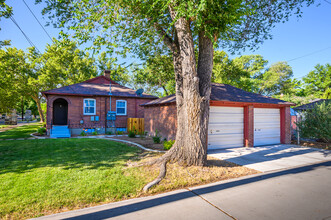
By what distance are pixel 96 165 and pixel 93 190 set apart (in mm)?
1913

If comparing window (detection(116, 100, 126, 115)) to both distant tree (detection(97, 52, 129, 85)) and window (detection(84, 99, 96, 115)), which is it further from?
distant tree (detection(97, 52, 129, 85))

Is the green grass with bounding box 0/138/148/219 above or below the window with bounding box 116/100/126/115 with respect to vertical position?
below

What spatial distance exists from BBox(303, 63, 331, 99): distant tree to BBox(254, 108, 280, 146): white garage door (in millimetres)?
29324

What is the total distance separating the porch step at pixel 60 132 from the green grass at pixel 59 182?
650 centimetres

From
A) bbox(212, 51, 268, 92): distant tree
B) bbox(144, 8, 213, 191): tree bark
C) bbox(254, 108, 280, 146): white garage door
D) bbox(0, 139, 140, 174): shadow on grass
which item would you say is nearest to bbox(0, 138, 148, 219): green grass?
bbox(0, 139, 140, 174): shadow on grass

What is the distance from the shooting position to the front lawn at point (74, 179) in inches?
140

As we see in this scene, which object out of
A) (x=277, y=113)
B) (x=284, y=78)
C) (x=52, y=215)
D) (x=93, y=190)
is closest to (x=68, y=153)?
(x=93, y=190)

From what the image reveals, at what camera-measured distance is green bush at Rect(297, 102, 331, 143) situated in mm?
10754

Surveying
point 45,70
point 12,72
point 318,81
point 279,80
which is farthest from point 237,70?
point 12,72

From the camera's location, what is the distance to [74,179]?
183 inches

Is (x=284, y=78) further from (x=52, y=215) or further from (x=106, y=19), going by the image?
(x=52, y=215)

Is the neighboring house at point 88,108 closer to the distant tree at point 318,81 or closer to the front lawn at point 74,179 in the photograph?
the front lawn at point 74,179

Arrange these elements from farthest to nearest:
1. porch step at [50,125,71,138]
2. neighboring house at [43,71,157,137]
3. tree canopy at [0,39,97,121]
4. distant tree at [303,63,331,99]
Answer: distant tree at [303,63,331,99] < tree canopy at [0,39,97,121] < neighboring house at [43,71,157,137] < porch step at [50,125,71,138]

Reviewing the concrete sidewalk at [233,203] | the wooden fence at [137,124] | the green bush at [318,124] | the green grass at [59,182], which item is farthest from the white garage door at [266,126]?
the wooden fence at [137,124]
